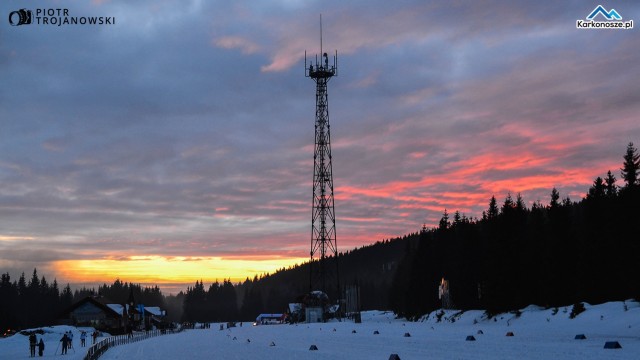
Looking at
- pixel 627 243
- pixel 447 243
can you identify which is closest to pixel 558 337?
pixel 627 243

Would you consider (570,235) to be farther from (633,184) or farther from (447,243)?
(447,243)

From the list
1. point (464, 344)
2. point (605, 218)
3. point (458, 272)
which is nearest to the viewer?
A: point (464, 344)

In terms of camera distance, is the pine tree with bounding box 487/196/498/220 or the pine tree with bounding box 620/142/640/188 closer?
the pine tree with bounding box 620/142/640/188

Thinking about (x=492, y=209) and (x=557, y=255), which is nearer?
(x=557, y=255)

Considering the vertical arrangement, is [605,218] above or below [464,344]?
above

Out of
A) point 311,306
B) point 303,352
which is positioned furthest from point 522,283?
point 311,306

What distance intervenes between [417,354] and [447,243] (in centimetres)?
8173

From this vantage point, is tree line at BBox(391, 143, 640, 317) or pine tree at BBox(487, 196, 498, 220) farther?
pine tree at BBox(487, 196, 498, 220)

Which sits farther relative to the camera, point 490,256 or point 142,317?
point 142,317

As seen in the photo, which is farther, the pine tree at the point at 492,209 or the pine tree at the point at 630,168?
the pine tree at the point at 492,209

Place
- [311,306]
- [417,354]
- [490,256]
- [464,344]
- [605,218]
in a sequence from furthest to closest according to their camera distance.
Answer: [311,306]
[490,256]
[605,218]
[464,344]
[417,354]

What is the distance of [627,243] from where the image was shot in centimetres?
6097

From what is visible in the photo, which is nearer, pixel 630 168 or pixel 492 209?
pixel 630 168

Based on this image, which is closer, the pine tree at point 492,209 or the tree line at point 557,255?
the tree line at point 557,255
